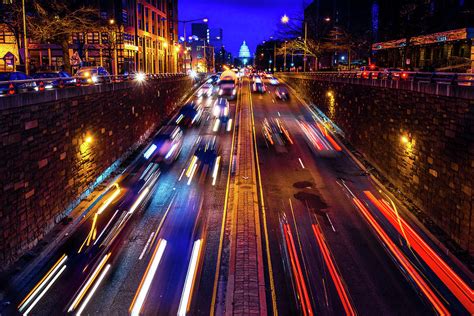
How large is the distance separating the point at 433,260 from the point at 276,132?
2293 centimetres

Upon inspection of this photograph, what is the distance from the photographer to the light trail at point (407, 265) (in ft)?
36.9

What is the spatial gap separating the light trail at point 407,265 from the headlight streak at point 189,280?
6206mm

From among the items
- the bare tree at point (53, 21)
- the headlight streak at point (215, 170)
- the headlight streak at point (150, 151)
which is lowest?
the headlight streak at point (215, 170)

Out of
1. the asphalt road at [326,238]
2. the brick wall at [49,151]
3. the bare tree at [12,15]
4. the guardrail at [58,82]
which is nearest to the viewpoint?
the asphalt road at [326,238]

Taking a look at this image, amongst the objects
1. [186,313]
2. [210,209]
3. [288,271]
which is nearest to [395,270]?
[288,271]

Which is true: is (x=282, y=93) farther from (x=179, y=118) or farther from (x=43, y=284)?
(x=43, y=284)

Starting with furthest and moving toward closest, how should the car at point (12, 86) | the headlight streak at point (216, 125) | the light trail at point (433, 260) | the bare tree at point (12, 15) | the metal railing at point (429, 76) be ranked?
the headlight streak at point (216, 125)
the bare tree at point (12, 15)
the metal railing at point (429, 76)
the car at point (12, 86)
the light trail at point (433, 260)

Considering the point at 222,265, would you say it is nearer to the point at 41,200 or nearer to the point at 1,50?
the point at 41,200

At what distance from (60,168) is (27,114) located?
3.22 metres

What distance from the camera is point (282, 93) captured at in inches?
2403

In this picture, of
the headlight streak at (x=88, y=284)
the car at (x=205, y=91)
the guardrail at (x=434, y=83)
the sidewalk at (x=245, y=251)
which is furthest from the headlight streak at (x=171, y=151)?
the car at (x=205, y=91)

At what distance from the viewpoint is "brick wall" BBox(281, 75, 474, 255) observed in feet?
46.3

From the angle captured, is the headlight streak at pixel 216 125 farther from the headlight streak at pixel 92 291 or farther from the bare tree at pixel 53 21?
the headlight streak at pixel 92 291

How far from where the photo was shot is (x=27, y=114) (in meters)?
14.0
